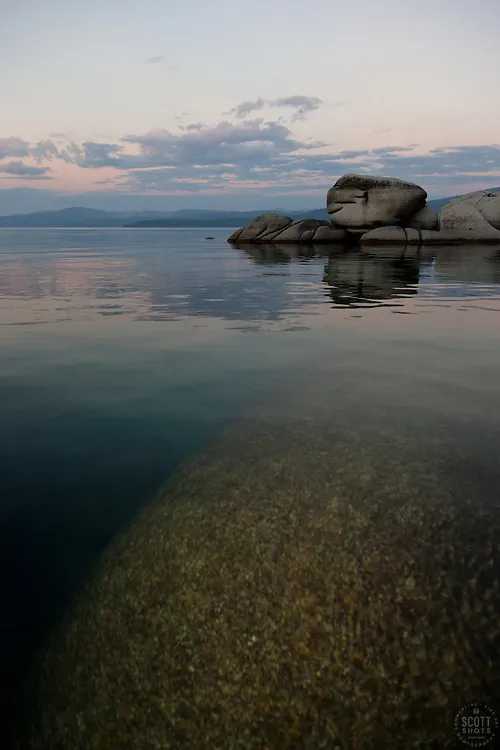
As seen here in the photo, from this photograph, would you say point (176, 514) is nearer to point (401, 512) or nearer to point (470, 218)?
point (401, 512)

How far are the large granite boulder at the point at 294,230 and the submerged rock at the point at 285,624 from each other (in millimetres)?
47968

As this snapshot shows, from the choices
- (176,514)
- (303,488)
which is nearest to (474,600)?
(303,488)

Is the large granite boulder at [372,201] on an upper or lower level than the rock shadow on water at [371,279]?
upper

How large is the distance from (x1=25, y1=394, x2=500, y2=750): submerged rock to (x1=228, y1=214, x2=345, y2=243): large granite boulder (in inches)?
1889

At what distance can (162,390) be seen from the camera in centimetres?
735

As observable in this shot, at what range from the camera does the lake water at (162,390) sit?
4.02 meters

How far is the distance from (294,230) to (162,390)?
4555 cm

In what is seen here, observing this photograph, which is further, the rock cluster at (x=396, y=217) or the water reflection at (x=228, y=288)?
the rock cluster at (x=396, y=217)

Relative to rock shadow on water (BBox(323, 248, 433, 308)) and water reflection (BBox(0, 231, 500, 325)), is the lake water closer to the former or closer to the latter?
water reflection (BBox(0, 231, 500, 325))

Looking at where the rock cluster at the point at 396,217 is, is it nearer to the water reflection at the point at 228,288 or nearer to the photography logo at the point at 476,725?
the water reflection at the point at 228,288

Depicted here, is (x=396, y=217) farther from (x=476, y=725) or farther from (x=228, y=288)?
(x=476, y=725)

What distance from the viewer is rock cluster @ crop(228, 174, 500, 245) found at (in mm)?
46125

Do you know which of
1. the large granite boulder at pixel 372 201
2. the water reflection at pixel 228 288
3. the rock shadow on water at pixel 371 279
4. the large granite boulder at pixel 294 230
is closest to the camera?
the water reflection at pixel 228 288

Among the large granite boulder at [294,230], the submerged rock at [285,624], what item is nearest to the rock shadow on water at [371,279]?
the submerged rock at [285,624]
